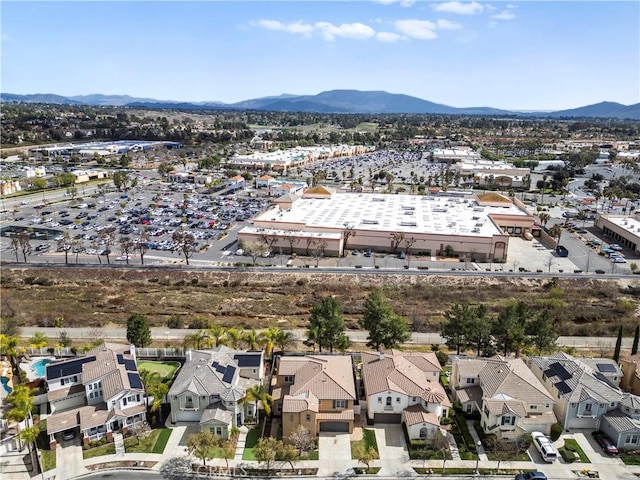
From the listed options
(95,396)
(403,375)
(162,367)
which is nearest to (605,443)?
(403,375)

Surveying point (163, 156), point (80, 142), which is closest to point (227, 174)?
point (163, 156)

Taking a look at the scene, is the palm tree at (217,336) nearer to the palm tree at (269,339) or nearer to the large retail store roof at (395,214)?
the palm tree at (269,339)

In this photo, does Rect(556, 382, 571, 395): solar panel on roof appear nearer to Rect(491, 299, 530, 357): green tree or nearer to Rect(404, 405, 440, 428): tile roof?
Rect(491, 299, 530, 357): green tree

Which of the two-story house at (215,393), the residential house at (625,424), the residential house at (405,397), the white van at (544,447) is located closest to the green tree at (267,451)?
the two-story house at (215,393)

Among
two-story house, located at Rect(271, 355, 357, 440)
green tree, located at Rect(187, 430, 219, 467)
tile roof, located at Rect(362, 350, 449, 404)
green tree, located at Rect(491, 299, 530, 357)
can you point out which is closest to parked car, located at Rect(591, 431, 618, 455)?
green tree, located at Rect(491, 299, 530, 357)

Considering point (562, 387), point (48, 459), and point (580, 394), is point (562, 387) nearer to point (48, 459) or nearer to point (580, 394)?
point (580, 394)

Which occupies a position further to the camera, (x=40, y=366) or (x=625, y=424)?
(x=40, y=366)

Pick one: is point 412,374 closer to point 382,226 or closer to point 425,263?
point 425,263
